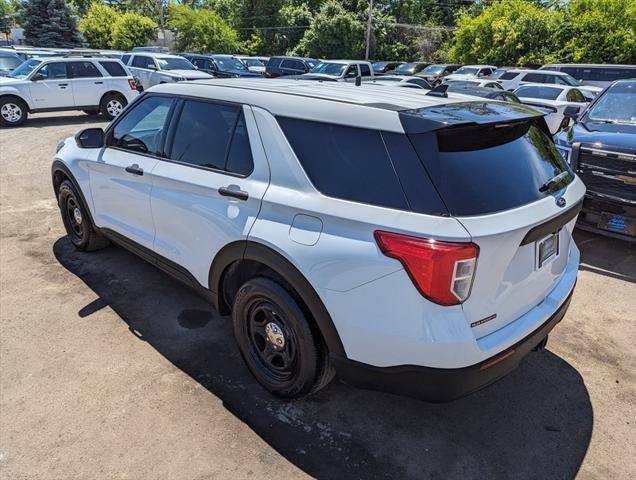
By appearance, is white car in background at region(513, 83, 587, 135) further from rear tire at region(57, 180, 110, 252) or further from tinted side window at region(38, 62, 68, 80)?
tinted side window at region(38, 62, 68, 80)

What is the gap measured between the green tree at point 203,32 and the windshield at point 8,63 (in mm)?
24393

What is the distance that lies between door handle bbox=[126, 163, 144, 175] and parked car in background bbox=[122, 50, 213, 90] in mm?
13198

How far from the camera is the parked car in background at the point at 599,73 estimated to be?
63.6 feet

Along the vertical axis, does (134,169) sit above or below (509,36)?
above

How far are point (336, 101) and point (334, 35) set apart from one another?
39.2m

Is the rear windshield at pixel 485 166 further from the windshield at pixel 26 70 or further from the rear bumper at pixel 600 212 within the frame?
the windshield at pixel 26 70

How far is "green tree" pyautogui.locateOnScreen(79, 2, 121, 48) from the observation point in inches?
1639

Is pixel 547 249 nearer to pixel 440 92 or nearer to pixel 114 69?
pixel 440 92

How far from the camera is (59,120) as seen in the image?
14.2 m

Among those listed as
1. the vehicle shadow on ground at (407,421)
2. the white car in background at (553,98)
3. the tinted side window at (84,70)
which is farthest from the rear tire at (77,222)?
the white car in background at (553,98)

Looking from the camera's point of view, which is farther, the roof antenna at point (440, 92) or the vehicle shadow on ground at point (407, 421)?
the roof antenna at point (440, 92)

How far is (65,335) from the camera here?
354cm

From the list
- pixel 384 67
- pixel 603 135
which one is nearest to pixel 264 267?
pixel 603 135

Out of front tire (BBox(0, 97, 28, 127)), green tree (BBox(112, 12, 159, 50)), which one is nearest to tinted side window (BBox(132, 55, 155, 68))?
front tire (BBox(0, 97, 28, 127))
